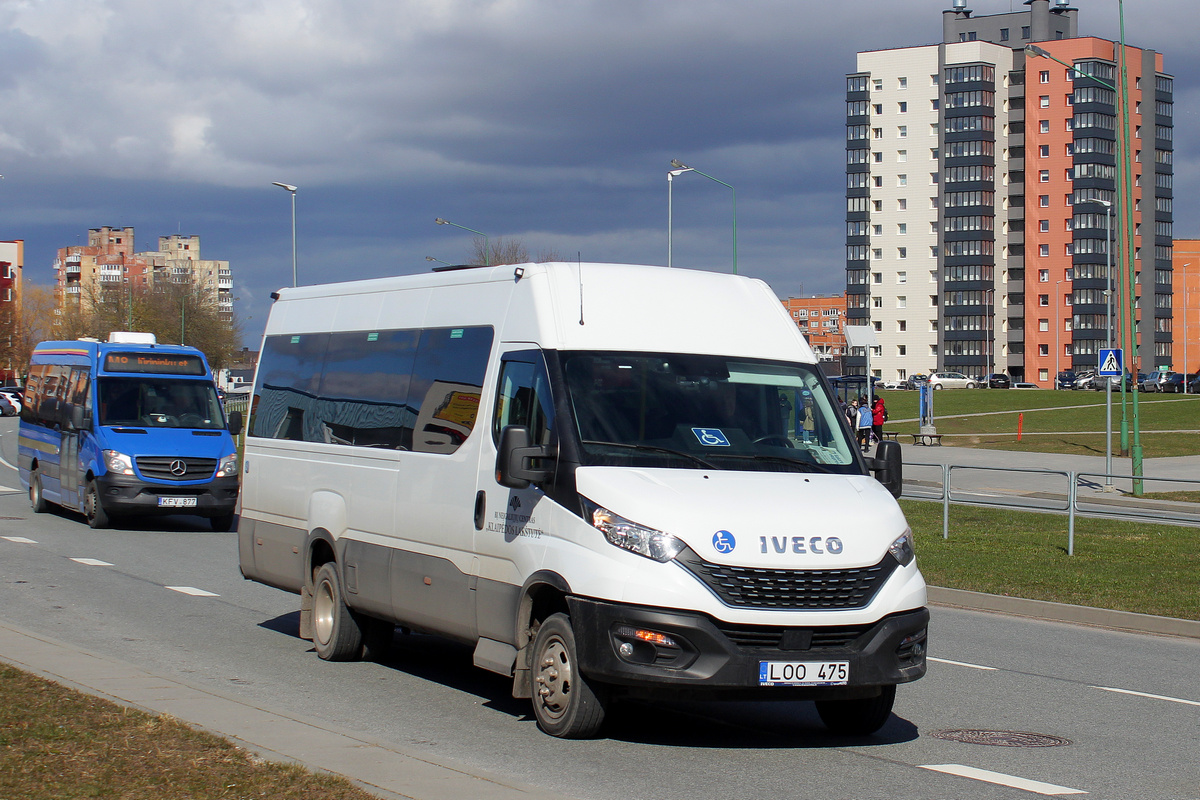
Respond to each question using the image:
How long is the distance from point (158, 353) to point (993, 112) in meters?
123

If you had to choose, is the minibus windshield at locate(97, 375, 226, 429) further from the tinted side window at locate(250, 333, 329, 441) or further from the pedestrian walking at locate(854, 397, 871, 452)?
the pedestrian walking at locate(854, 397, 871, 452)

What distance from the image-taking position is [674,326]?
7953mm

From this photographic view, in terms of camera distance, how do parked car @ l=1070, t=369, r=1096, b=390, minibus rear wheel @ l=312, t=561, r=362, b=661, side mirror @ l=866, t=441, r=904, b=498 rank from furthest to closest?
parked car @ l=1070, t=369, r=1096, b=390 → minibus rear wheel @ l=312, t=561, r=362, b=661 → side mirror @ l=866, t=441, r=904, b=498

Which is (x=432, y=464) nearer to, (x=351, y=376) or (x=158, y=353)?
(x=351, y=376)

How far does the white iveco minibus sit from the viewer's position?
659 cm

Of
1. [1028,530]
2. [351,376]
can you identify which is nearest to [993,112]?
[1028,530]

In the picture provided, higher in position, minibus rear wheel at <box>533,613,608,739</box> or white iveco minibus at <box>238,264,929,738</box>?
white iveco minibus at <box>238,264,929,738</box>

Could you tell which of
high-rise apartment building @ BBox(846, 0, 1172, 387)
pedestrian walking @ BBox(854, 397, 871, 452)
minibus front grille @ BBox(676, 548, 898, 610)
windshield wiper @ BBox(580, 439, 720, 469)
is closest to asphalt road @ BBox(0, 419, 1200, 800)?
minibus front grille @ BBox(676, 548, 898, 610)

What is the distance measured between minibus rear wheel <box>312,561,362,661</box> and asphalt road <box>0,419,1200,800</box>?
130 mm

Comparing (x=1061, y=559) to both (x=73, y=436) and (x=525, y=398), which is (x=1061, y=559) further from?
(x=73, y=436)

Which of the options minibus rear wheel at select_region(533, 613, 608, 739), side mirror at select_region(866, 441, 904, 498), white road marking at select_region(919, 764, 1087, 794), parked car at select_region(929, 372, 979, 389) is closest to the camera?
white road marking at select_region(919, 764, 1087, 794)

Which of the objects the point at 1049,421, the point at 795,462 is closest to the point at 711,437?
the point at 795,462

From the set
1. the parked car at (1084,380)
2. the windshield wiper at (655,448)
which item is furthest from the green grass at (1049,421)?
the windshield wiper at (655,448)

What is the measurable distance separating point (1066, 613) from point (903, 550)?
22.6 ft
